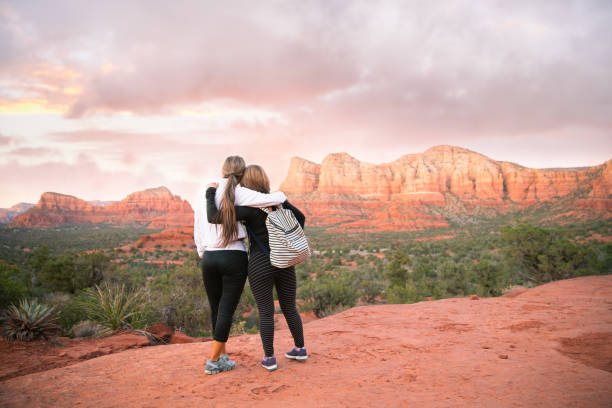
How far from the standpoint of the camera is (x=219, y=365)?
3293 mm

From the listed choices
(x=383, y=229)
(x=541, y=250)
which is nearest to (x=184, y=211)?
(x=383, y=229)

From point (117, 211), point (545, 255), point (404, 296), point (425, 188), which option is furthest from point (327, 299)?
point (117, 211)

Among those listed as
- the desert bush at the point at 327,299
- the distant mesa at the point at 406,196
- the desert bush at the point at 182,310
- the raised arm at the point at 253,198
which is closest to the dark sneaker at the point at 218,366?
the raised arm at the point at 253,198

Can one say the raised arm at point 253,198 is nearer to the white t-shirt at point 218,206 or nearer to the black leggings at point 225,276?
the white t-shirt at point 218,206

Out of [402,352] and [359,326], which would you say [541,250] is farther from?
[402,352]

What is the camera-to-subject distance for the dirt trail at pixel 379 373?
8.60ft

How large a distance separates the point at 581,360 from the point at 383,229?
70846 millimetres

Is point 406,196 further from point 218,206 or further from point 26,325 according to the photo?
point 218,206

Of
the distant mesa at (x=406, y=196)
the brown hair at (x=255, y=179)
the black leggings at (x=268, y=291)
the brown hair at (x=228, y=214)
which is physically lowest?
the black leggings at (x=268, y=291)

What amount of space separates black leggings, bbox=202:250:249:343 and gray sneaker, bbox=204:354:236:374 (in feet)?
0.87

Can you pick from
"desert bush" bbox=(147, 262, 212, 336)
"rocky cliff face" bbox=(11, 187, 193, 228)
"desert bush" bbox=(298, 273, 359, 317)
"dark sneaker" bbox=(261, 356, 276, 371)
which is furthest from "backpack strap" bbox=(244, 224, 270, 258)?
"rocky cliff face" bbox=(11, 187, 193, 228)

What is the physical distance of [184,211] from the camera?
13450 centimetres

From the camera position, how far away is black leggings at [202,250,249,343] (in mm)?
3119

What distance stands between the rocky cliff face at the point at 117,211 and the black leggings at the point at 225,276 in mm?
108614
